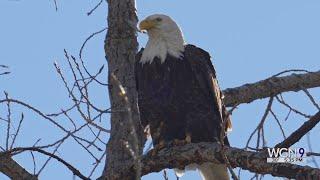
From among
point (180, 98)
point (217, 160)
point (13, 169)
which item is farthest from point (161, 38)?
point (13, 169)

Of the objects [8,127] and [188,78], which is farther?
[188,78]

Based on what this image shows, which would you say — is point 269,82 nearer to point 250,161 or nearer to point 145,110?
point 145,110

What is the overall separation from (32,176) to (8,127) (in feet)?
1.07

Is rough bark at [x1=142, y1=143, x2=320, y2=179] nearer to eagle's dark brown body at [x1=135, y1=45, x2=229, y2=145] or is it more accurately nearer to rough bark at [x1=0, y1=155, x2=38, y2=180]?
rough bark at [x1=0, y1=155, x2=38, y2=180]

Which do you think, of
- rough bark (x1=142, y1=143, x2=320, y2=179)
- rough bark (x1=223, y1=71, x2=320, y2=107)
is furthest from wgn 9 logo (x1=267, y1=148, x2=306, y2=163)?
rough bark (x1=223, y1=71, x2=320, y2=107)

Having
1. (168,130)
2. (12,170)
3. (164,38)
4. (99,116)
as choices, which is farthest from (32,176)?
(164,38)

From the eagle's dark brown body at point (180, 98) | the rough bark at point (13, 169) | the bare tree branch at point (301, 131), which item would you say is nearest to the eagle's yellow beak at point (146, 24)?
the eagle's dark brown body at point (180, 98)

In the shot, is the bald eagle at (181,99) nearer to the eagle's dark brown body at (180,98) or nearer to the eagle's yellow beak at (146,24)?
the eagle's dark brown body at (180,98)

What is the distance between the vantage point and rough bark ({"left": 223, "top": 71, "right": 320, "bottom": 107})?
4.85m

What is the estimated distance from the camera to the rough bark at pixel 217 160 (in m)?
3.32

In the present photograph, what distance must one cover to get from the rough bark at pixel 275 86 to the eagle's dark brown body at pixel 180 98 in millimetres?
358

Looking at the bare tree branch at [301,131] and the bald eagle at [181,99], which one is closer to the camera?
the bare tree branch at [301,131]

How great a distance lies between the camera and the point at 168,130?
5512 millimetres

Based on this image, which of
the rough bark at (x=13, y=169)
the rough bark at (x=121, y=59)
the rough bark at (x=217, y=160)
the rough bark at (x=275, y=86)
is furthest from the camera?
the rough bark at (x=275, y=86)
